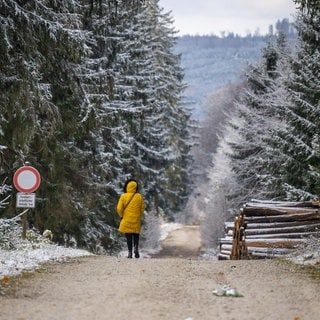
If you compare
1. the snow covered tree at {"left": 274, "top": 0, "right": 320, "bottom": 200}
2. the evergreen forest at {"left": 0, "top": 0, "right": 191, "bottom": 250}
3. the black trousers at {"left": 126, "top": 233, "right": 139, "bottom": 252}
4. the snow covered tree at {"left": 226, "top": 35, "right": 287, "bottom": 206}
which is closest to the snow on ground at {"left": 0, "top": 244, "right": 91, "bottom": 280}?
the evergreen forest at {"left": 0, "top": 0, "right": 191, "bottom": 250}

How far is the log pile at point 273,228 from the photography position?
47.1 ft

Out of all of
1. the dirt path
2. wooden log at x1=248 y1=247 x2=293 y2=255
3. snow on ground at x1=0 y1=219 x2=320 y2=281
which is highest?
the dirt path

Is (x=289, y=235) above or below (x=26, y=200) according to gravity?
below

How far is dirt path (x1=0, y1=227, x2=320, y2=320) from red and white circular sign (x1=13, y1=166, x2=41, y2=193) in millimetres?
2559

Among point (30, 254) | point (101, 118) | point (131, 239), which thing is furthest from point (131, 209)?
point (101, 118)

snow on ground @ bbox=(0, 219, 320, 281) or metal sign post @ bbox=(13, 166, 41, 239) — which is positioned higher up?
metal sign post @ bbox=(13, 166, 41, 239)

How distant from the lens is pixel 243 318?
603 centimetres

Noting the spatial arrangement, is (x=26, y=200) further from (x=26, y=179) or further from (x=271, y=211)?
(x=271, y=211)

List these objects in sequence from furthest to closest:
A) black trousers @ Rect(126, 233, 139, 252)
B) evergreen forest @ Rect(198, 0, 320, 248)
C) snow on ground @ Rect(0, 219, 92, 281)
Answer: evergreen forest @ Rect(198, 0, 320, 248), black trousers @ Rect(126, 233, 139, 252), snow on ground @ Rect(0, 219, 92, 281)

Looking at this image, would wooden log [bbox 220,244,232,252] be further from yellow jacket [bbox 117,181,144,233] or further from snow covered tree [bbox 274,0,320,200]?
yellow jacket [bbox 117,181,144,233]

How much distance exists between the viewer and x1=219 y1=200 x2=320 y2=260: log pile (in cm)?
1434

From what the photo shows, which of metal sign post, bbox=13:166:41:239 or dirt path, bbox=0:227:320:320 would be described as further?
metal sign post, bbox=13:166:41:239

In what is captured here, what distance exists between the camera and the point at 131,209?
553 inches

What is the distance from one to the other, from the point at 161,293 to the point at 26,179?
5811mm
